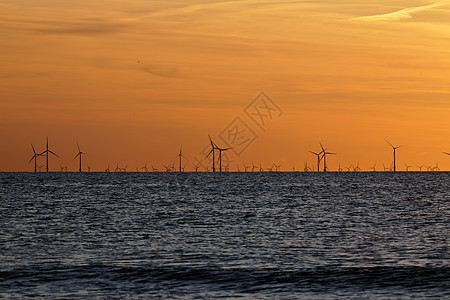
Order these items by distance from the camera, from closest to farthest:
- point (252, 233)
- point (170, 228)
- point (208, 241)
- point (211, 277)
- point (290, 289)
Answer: point (290, 289)
point (211, 277)
point (208, 241)
point (252, 233)
point (170, 228)

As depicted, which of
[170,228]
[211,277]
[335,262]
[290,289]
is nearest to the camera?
[290,289]

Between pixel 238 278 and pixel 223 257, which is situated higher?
pixel 223 257

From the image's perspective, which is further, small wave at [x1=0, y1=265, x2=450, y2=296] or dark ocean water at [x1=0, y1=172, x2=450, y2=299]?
small wave at [x1=0, y1=265, x2=450, y2=296]

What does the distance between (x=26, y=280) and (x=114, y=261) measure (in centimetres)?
906

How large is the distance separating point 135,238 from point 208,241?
24.1 feet

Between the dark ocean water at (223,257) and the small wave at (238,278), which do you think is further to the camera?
Answer: the small wave at (238,278)

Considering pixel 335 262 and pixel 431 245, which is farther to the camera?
pixel 431 245

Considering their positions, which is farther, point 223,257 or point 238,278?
point 223,257

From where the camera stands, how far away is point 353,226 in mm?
84500

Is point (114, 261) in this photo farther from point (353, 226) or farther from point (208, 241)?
point (353, 226)

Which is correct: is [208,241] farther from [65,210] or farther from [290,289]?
[65,210]

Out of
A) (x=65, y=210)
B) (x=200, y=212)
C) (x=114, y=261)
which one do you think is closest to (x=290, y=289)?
(x=114, y=261)

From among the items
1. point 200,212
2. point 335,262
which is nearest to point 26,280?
point 335,262

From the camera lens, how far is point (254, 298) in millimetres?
41469
